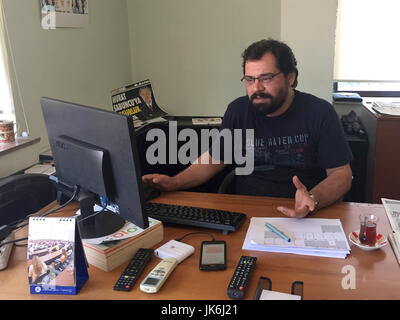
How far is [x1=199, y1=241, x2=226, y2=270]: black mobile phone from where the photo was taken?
1114 millimetres

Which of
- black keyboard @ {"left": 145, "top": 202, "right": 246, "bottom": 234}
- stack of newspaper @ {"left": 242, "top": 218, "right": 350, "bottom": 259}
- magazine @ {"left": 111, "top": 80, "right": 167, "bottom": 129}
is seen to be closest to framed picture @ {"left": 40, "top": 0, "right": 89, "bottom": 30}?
magazine @ {"left": 111, "top": 80, "right": 167, "bottom": 129}

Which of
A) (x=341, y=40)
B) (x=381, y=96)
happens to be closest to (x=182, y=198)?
(x=341, y=40)

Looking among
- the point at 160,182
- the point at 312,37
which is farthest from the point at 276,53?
the point at 312,37

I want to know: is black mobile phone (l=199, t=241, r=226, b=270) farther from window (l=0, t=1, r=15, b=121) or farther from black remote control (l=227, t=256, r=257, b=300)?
window (l=0, t=1, r=15, b=121)

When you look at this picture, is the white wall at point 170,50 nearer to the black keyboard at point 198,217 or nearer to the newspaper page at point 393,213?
the black keyboard at point 198,217

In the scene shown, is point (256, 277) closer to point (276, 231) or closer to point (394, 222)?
point (276, 231)

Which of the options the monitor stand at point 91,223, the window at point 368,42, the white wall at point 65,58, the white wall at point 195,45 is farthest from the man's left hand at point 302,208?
the window at point 368,42

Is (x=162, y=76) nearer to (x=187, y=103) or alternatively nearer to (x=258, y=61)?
(x=187, y=103)

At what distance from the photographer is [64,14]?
2344mm

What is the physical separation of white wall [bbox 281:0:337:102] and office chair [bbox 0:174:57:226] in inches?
71.7

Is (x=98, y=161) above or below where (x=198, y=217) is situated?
above

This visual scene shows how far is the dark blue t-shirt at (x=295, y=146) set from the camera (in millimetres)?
1799

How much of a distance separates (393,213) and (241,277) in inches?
25.2

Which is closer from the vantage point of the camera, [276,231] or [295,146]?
[276,231]
